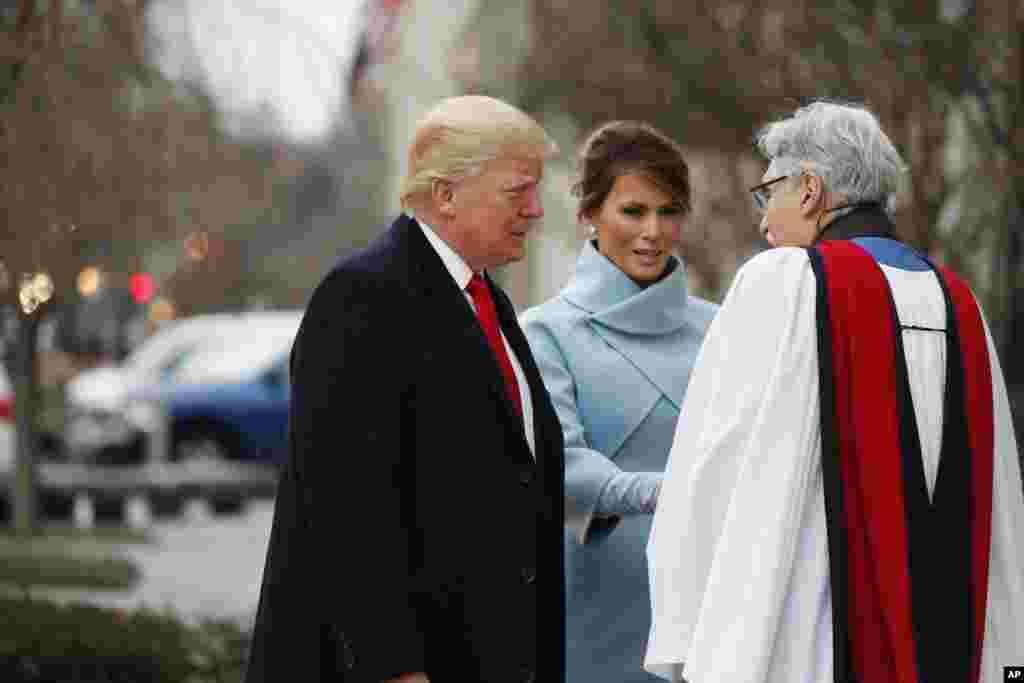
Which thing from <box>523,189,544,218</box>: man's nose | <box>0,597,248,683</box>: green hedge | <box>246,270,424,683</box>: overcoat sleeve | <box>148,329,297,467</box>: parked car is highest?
<box>523,189,544,218</box>: man's nose

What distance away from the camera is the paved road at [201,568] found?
1208cm

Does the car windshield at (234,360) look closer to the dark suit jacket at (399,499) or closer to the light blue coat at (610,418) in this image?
the light blue coat at (610,418)

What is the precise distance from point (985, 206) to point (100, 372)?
13.5 m

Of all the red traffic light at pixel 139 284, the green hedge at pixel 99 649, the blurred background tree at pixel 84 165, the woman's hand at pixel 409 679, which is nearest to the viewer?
the woman's hand at pixel 409 679

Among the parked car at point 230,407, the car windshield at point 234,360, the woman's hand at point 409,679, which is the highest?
the woman's hand at point 409,679

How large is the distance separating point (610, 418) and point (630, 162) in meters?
0.62

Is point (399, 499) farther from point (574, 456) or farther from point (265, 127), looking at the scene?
point (265, 127)

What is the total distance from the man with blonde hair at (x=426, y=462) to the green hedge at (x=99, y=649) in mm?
4005

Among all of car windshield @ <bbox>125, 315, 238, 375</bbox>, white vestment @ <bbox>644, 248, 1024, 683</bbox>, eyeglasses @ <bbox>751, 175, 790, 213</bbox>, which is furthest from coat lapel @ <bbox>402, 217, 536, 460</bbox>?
car windshield @ <bbox>125, 315, 238, 375</bbox>

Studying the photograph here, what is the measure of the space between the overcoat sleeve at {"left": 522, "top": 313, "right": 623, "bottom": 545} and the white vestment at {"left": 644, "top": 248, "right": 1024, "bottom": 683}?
2.23 feet

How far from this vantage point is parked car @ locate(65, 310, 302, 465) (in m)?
22.0

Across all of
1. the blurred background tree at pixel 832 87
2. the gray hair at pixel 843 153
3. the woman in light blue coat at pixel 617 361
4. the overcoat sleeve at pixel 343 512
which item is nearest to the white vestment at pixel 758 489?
the gray hair at pixel 843 153

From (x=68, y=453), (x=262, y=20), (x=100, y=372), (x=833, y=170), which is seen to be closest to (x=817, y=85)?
(x=262, y=20)

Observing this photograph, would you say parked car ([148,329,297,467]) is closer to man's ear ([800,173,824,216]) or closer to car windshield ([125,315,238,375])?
car windshield ([125,315,238,375])
